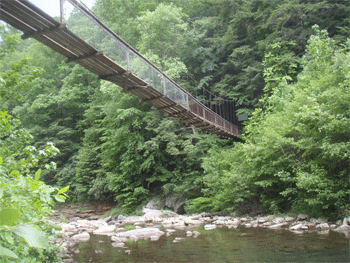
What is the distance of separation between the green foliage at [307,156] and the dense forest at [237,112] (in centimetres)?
3

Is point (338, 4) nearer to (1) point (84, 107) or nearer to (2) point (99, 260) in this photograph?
(2) point (99, 260)

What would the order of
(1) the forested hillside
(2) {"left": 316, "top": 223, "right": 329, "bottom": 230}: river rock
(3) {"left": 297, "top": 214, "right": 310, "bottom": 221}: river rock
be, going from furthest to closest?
1. (3) {"left": 297, "top": 214, "right": 310, "bottom": 221}: river rock
2. (1) the forested hillside
3. (2) {"left": 316, "top": 223, "right": 329, "bottom": 230}: river rock

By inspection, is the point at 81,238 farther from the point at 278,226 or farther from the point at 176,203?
the point at 176,203

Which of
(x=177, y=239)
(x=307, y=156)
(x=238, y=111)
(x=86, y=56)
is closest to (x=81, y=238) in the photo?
(x=177, y=239)

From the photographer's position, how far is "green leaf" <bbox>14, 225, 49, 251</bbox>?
0.62 m

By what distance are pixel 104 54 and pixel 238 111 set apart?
10399 millimetres

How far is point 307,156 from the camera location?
7723 millimetres

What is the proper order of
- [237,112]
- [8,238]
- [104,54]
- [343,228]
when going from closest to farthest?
[8,238], [104,54], [343,228], [237,112]

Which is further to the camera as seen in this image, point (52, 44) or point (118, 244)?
point (118, 244)

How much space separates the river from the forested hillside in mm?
1679

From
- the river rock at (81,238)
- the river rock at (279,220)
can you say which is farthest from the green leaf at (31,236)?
the river rock at (81,238)

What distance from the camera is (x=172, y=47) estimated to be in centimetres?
1483

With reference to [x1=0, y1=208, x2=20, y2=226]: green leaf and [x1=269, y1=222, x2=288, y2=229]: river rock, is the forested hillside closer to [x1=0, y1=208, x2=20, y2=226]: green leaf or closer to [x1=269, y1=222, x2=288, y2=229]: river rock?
[x1=269, y1=222, x2=288, y2=229]: river rock

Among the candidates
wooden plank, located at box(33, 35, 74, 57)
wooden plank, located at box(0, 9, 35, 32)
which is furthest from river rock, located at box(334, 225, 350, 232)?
wooden plank, located at box(0, 9, 35, 32)
